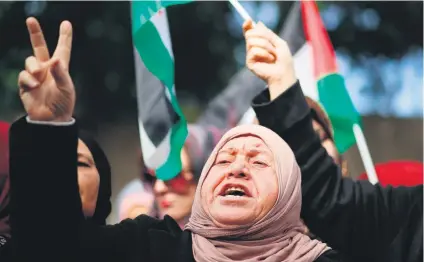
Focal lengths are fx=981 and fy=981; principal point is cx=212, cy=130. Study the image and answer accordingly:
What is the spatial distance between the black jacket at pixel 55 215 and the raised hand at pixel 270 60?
67 cm

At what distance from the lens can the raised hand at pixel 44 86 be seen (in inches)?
109

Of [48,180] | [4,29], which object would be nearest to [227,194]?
[48,180]

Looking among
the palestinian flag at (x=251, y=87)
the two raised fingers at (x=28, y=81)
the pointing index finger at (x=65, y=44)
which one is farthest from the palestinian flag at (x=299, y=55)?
the two raised fingers at (x=28, y=81)

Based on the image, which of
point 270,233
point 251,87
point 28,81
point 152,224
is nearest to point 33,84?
point 28,81

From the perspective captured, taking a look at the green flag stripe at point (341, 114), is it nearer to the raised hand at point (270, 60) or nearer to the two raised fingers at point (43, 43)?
the raised hand at point (270, 60)

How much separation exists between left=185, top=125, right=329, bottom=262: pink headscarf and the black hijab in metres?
0.50

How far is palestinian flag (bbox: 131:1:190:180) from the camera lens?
383cm

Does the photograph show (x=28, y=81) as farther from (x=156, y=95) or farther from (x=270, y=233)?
(x=156, y=95)

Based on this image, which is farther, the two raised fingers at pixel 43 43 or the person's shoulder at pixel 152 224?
the person's shoulder at pixel 152 224

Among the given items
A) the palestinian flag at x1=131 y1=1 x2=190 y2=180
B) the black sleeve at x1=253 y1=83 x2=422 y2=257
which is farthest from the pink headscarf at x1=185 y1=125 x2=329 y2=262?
the palestinian flag at x1=131 y1=1 x2=190 y2=180

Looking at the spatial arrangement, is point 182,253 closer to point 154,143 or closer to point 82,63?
point 154,143

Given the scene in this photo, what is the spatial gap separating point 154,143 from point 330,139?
28.5 inches

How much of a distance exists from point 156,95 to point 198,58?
4210 mm

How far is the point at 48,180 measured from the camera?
9.41 feet
